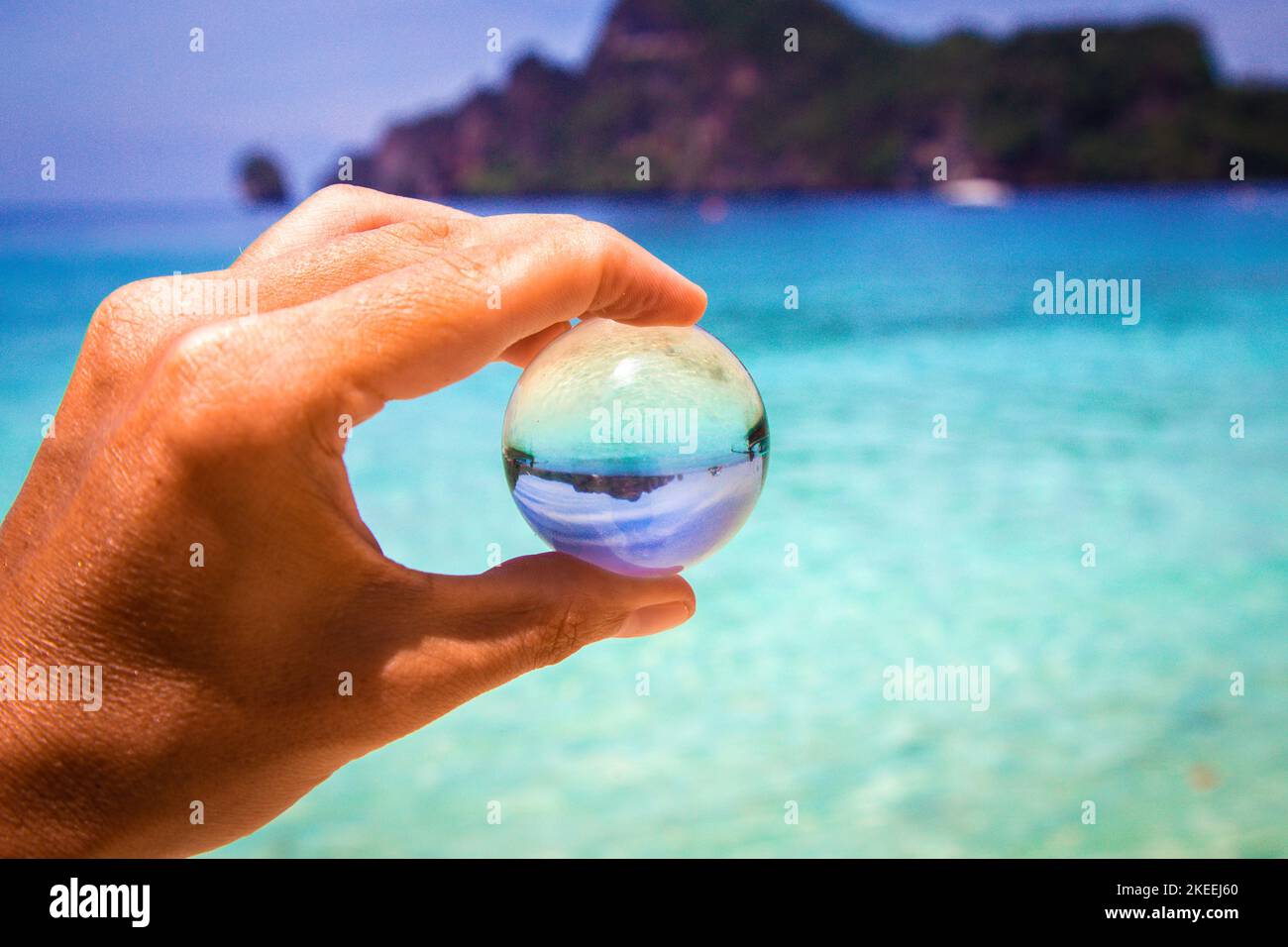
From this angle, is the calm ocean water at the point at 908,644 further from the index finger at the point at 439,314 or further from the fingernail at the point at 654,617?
the index finger at the point at 439,314

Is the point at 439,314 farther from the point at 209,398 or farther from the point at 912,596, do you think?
the point at 912,596

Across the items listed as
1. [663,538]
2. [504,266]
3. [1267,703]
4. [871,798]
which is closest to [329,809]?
[871,798]

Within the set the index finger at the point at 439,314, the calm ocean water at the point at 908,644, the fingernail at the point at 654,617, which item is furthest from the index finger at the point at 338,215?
the calm ocean water at the point at 908,644

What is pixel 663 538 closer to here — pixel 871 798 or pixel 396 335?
pixel 396 335

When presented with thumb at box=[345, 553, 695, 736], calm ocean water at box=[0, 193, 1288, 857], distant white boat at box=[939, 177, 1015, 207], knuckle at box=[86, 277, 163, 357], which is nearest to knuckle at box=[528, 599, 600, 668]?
thumb at box=[345, 553, 695, 736]

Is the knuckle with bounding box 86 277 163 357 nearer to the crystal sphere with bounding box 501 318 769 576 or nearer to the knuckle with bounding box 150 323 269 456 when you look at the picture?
the knuckle with bounding box 150 323 269 456

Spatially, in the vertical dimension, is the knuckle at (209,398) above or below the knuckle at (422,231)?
below
